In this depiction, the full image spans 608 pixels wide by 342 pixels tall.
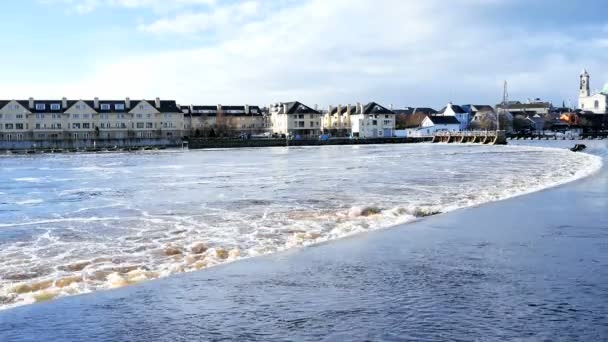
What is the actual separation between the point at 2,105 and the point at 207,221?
105 metres

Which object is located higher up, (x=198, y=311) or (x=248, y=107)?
(x=248, y=107)

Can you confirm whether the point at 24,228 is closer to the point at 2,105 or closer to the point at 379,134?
the point at 2,105

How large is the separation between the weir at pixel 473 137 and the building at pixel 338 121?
24.3 m

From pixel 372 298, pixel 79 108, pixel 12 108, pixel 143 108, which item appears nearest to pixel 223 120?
pixel 143 108

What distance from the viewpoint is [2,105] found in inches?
4213

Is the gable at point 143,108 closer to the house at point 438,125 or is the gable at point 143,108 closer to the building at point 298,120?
the building at point 298,120

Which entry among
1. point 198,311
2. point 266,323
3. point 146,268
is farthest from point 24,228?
point 266,323

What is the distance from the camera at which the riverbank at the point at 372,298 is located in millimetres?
6398

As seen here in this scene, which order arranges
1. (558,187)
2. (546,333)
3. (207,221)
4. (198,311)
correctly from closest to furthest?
→ (546,333) < (198,311) < (207,221) < (558,187)

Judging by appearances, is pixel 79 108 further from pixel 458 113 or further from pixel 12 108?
pixel 458 113

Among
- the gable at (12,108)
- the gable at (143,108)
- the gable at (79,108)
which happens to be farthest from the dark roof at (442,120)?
the gable at (12,108)

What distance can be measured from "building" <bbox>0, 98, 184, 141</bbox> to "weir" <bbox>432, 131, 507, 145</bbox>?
51709 millimetres

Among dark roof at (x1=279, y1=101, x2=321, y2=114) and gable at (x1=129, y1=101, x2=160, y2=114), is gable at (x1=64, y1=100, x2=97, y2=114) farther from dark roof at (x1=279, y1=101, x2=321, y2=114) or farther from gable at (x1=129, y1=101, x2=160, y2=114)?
dark roof at (x1=279, y1=101, x2=321, y2=114)

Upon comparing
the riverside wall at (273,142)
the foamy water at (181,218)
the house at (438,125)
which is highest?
the house at (438,125)
